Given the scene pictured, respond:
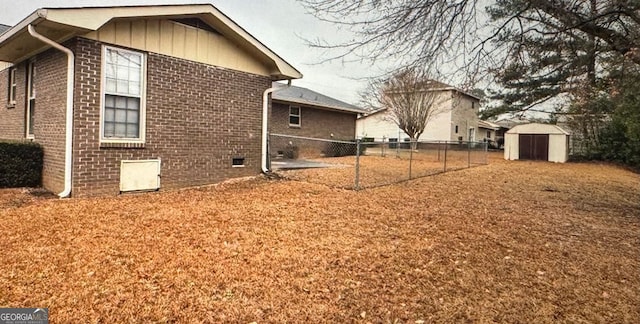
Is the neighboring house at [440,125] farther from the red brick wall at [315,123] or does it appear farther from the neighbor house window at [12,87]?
the neighbor house window at [12,87]

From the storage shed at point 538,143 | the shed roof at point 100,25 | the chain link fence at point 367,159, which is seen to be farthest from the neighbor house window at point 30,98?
the storage shed at point 538,143

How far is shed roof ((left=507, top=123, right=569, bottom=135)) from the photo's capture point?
23.7m

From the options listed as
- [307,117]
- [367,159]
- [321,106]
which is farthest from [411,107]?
[307,117]

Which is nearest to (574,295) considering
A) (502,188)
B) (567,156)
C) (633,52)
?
(633,52)

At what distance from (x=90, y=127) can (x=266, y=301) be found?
560 cm

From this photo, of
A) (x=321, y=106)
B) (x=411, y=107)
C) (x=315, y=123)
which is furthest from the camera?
(x=411, y=107)

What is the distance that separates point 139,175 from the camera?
24.0 ft

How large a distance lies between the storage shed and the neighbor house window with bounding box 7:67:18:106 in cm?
2695

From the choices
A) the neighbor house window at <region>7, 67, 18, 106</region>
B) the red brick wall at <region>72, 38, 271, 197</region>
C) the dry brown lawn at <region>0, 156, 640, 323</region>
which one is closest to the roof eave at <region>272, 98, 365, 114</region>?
the red brick wall at <region>72, 38, 271, 197</region>

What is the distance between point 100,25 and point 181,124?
241 centimetres

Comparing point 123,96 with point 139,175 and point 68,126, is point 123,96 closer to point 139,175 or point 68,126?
point 68,126

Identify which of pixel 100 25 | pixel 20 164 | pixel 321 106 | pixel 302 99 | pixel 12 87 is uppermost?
pixel 302 99

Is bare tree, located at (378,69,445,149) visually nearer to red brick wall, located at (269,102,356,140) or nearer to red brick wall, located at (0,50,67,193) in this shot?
red brick wall, located at (269,102,356,140)

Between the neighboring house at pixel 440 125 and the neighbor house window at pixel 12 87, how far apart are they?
22.6m
